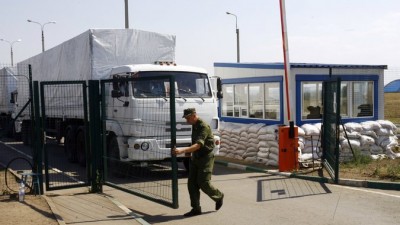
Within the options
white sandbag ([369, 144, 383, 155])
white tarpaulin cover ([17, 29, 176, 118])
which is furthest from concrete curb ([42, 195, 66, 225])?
white sandbag ([369, 144, 383, 155])

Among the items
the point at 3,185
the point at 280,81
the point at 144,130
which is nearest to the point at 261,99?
the point at 280,81

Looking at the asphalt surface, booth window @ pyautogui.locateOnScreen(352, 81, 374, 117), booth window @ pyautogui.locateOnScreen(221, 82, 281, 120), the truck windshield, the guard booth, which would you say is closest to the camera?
the asphalt surface

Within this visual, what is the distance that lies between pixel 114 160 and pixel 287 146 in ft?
14.3

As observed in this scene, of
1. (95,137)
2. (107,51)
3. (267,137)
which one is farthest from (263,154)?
(95,137)

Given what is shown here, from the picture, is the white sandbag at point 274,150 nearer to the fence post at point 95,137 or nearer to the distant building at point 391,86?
the fence post at point 95,137

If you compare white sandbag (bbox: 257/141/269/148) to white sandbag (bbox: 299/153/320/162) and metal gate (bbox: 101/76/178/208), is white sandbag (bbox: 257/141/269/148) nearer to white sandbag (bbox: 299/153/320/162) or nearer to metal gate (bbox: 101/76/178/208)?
white sandbag (bbox: 299/153/320/162)

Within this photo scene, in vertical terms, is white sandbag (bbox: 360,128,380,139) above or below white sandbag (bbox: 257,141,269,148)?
above

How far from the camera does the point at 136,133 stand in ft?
34.5

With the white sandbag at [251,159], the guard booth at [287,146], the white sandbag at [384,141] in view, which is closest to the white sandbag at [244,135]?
the white sandbag at [251,159]

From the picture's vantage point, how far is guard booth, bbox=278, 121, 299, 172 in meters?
11.8

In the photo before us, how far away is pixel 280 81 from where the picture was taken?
46.1ft

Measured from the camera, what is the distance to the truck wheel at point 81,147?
1328 centimetres

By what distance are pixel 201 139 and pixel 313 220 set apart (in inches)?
80.5

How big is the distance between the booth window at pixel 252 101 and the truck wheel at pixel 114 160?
530cm
